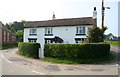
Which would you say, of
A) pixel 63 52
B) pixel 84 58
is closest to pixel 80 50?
pixel 84 58

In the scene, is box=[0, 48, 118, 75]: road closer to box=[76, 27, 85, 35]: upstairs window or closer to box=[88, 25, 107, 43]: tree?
box=[88, 25, 107, 43]: tree

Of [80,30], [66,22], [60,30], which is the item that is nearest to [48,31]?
[60,30]

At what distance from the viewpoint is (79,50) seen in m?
11.9

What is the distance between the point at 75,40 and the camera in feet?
72.7

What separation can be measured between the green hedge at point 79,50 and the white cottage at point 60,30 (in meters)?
8.72

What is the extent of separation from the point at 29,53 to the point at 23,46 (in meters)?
2.52

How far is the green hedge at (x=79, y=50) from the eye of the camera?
1188 centimetres

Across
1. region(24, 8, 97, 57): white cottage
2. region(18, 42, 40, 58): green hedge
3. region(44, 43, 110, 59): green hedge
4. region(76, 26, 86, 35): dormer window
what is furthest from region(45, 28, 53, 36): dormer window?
region(44, 43, 110, 59): green hedge

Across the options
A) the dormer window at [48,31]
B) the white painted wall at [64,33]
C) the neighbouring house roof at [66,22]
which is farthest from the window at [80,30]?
the dormer window at [48,31]

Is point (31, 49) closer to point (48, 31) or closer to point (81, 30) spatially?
point (48, 31)

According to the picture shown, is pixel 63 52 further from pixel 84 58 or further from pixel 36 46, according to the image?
pixel 36 46

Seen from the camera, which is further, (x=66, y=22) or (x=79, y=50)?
(x=66, y=22)

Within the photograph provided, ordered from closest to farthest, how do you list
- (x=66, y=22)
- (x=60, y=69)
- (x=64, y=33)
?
(x=60, y=69) → (x=64, y=33) → (x=66, y=22)

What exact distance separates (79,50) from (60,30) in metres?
12.4
